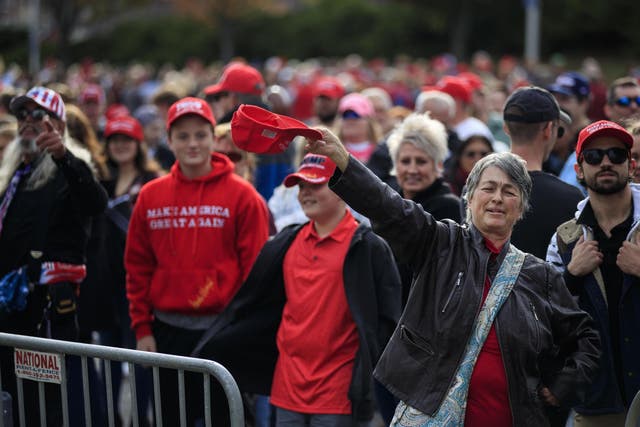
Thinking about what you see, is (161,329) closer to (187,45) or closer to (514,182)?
(514,182)

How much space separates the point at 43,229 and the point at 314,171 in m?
1.64

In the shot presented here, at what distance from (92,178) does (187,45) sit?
47.0m

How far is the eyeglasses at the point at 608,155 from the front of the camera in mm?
4875

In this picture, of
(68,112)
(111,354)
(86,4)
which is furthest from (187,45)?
(111,354)

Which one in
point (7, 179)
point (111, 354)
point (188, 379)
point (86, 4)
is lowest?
point (188, 379)

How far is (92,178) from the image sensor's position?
6.07 meters

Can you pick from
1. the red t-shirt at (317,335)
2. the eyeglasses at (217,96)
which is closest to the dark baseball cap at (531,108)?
the red t-shirt at (317,335)

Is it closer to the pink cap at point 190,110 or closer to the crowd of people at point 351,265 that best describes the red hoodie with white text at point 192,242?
the crowd of people at point 351,265

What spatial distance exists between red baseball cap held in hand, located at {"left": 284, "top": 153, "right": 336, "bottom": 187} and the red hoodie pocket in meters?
0.77

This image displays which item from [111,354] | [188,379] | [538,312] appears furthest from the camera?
[188,379]

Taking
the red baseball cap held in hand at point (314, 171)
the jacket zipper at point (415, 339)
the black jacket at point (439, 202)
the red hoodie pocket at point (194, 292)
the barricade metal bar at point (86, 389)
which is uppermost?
the red baseball cap held in hand at point (314, 171)

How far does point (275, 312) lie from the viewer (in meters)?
6.02

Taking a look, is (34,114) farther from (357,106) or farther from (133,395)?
(357,106)

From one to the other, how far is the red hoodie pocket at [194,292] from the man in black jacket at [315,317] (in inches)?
9.5
